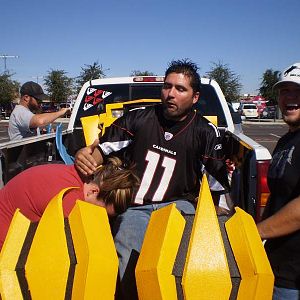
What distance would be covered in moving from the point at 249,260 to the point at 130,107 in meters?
3.43

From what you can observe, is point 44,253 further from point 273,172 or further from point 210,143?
point 210,143

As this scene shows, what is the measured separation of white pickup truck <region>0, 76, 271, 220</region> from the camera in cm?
262

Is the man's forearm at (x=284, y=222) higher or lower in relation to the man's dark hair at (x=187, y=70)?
lower

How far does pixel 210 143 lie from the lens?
3.02m

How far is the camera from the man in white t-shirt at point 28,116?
5.27 metres

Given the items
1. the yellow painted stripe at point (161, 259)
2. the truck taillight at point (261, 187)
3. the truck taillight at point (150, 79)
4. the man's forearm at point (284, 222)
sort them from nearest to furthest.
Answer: the yellow painted stripe at point (161, 259) → the man's forearm at point (284, 222) → the truck taillight at point (261, 187) → the truck taillight at point (150, 79)

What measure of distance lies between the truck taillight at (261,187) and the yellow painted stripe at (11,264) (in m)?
1.51

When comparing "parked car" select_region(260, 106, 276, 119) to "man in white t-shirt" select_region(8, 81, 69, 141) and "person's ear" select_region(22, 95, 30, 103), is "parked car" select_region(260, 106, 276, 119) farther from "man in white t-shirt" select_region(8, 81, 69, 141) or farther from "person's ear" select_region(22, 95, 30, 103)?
"person's ear" select_region(22, 95, 30, 103)

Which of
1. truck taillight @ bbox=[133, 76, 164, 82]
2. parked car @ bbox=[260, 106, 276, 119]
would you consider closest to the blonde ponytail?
truck taillight @ bbox=[133, 76, 164, 82]

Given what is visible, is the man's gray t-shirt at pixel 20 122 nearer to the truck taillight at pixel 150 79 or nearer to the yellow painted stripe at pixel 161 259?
the truck taillight at pixel 150 79

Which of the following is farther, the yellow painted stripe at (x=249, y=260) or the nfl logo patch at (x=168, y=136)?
the nfl logo patch at (x=168, y=136)

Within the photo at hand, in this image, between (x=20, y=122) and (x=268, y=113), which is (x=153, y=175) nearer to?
(x=20, y=122)

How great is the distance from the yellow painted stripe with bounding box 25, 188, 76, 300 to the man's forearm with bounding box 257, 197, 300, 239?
0.99 metres

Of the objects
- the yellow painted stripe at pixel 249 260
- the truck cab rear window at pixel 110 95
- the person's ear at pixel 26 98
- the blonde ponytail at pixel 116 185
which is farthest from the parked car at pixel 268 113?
the yellow painted stripe at pixel 249 260
